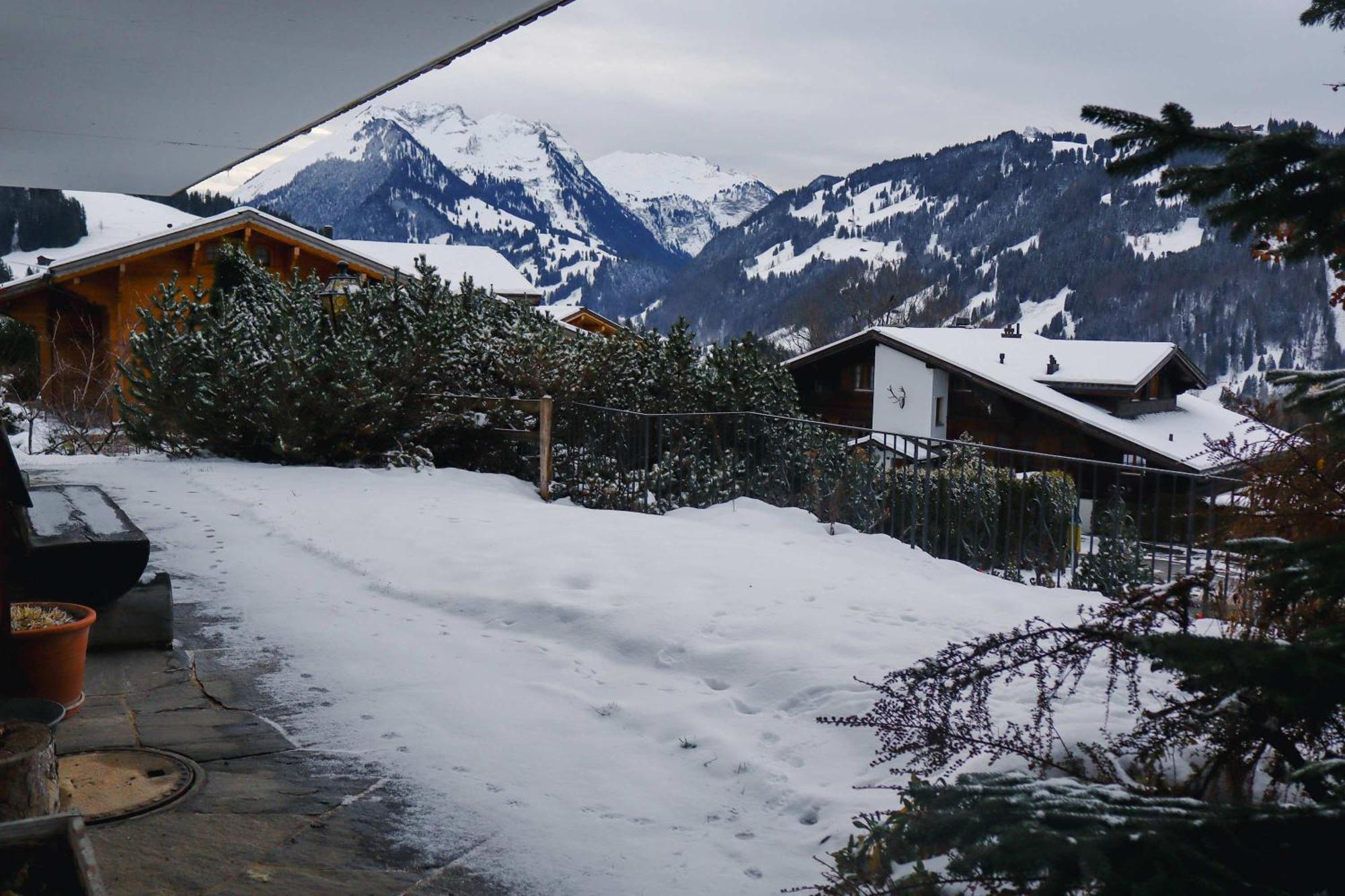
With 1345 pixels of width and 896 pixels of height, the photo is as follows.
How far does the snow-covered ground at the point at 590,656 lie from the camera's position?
3.60m

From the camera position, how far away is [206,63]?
5629 millimetres

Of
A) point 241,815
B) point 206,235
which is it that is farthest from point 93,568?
point 206,235

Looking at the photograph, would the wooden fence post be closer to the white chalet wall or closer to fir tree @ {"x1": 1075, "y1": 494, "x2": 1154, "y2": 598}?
fir tree @ {"x1": 1075, "y1": 494, "x2": 1154, "y2": 598}

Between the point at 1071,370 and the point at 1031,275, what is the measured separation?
101680mm

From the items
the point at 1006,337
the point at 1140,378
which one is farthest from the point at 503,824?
the point at 1006,337

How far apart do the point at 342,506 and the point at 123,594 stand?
156 inches

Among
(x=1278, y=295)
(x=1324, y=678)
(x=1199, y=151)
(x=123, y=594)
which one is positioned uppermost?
(x=1278, y=295)

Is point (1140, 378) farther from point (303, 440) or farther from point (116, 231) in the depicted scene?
point (116, 231)

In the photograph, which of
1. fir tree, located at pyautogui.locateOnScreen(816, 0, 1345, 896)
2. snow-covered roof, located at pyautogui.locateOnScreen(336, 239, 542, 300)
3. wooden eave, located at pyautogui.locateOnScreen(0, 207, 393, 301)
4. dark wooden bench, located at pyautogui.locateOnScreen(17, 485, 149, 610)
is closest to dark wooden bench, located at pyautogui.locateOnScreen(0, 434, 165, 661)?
dark wooden bench, located at pyautogui.locateOnScreen(17, 485, 149, 610)

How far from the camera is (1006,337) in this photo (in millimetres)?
43406

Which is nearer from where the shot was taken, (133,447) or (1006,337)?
(133,447)

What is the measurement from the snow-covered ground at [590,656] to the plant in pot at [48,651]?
2.79 ft

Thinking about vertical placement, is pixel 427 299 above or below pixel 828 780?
above

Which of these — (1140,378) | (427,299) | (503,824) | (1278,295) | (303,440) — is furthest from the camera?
(1278,295)
